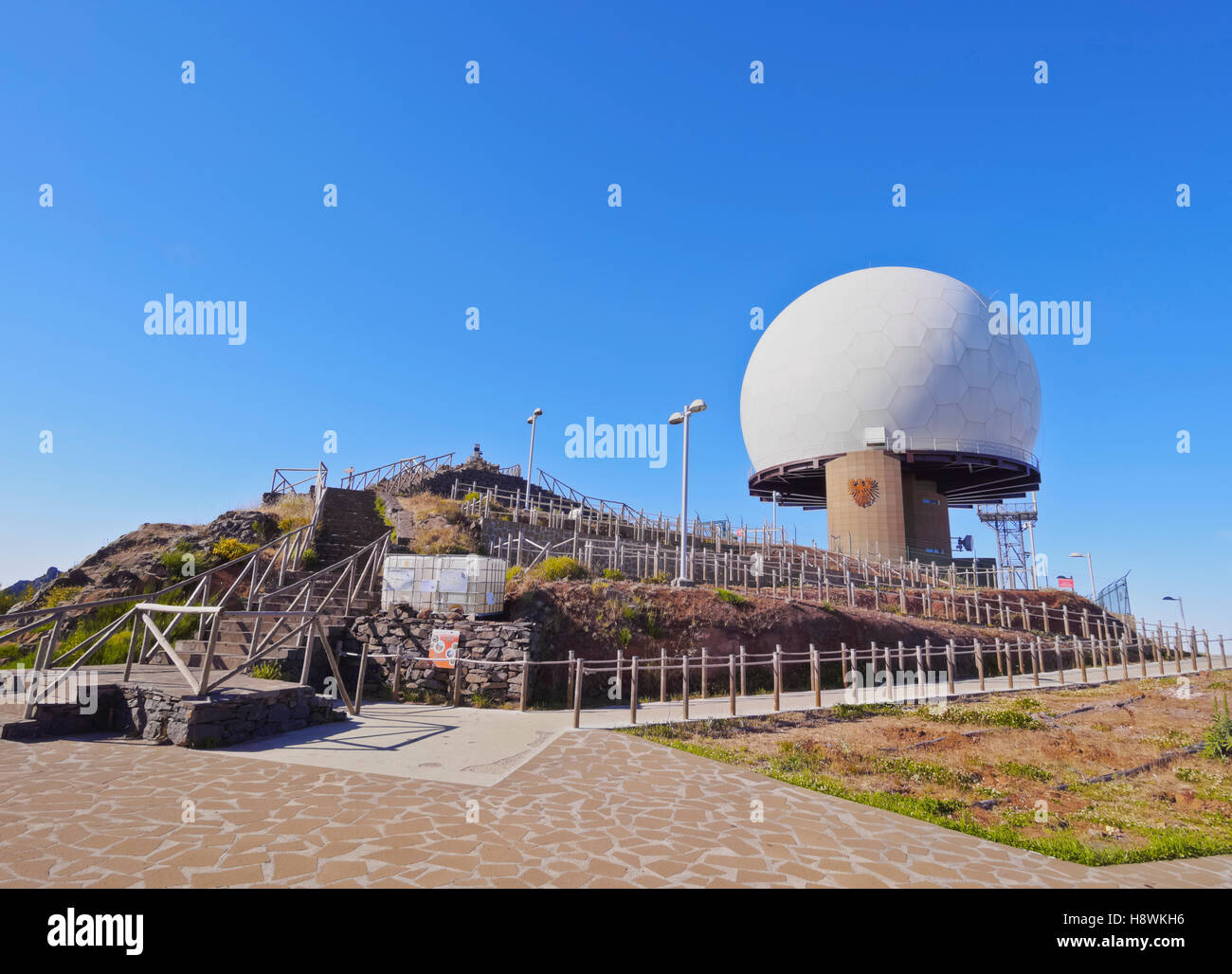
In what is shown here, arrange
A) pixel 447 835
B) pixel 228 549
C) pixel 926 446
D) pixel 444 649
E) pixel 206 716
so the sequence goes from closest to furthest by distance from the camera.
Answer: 1. pixel 447 835
2. pixel 206 716
3. pixel 444 649
4. pixel 228 549
5. pixel 926 446

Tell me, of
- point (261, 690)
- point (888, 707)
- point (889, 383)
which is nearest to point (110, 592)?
point (261, 690)

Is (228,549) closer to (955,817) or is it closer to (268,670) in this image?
(268,670)

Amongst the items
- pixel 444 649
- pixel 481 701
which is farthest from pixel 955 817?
pixel 444 649

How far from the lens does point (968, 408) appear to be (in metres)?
33.9

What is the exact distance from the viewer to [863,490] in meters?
34.3

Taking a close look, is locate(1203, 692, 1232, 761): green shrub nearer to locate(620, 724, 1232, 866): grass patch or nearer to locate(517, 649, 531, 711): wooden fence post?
locate(620, 724, 1232, 866): grass patch

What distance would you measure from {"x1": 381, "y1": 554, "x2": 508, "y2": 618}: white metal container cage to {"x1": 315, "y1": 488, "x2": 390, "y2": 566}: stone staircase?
5146mm

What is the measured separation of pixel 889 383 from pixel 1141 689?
19893mm

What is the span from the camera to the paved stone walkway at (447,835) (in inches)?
174

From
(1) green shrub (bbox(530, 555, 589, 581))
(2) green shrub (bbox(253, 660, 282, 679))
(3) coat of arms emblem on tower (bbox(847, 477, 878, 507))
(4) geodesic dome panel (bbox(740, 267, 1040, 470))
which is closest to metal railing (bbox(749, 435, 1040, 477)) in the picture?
(4) geodesic dome panel (bbox(740, 267, 1040, 470))

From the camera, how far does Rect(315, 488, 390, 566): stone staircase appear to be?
18609 millimetres

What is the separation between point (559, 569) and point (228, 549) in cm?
986

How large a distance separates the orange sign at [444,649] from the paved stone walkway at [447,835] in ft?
18.0
